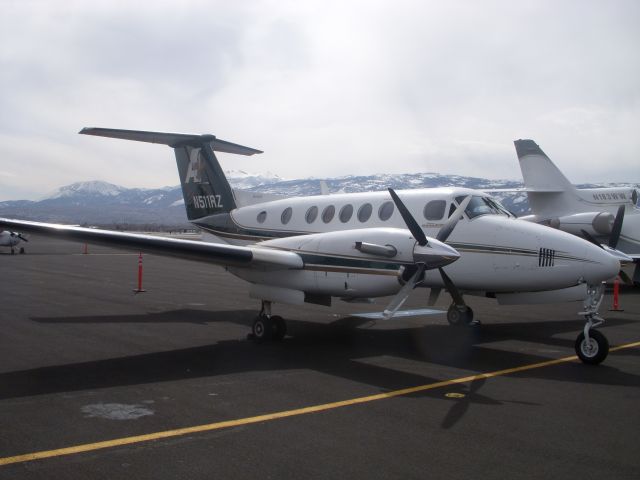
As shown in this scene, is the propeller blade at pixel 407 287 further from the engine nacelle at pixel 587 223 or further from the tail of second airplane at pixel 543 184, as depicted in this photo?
the tail of second airplane at pixel 543 184

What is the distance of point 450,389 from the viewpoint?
23.3ft

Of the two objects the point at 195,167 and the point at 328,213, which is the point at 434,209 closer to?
the point at 328,213

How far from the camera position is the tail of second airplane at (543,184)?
23.4m

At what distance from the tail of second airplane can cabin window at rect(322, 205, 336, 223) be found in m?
13.1

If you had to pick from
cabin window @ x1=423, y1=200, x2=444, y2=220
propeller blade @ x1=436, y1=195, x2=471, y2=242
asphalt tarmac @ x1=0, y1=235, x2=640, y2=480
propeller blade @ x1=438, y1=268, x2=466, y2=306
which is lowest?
asphalt tarmac @ x1=0, y1=235, x2=640, y2=480

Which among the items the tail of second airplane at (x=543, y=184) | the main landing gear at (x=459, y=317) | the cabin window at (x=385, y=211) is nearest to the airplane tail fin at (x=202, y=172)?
the cabin window at (x=385, y=211)

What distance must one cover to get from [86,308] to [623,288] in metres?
19.9

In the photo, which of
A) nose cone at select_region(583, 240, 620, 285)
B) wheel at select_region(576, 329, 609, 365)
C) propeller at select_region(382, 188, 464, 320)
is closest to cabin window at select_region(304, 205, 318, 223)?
propeller at select_region(382, 188, 464, 320)

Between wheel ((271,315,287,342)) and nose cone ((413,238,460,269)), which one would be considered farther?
wheel ((271,315,287,342))

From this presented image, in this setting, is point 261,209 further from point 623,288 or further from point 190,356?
point 623,288

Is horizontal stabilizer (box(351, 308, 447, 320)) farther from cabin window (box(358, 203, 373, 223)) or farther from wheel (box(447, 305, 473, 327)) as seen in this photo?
cabin window (box(358, 203, 373, 223))

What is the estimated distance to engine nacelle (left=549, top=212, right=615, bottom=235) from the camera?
21.1m

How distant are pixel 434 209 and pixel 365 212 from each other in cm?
153

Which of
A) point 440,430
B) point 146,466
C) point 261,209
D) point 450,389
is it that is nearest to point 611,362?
point 450,389
